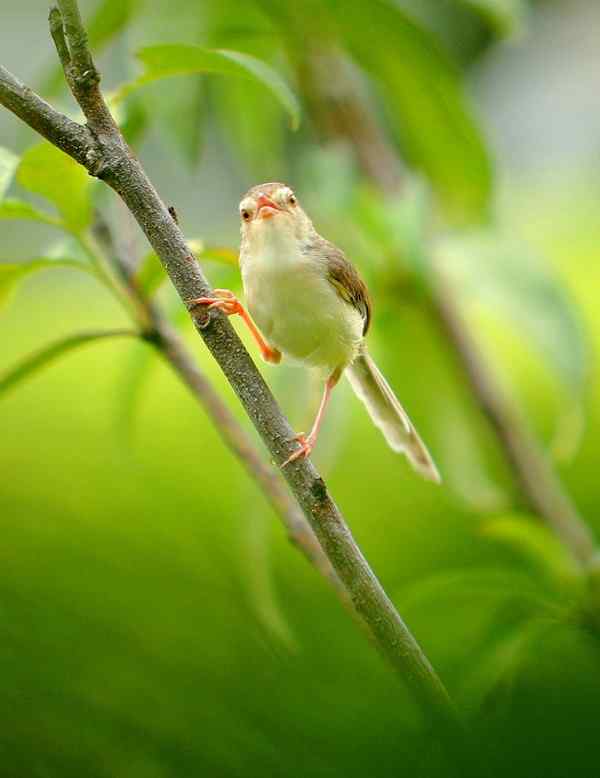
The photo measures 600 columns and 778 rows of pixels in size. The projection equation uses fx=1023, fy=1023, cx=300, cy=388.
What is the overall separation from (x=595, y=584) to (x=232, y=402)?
4.20ft

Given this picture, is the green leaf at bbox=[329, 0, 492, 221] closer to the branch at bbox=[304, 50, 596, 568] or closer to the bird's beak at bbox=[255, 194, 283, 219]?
the branch at bbox=[304, 50, 596, 568]

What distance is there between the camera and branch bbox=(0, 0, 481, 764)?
704 millimetres

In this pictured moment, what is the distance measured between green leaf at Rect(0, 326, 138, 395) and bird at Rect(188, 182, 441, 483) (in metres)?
0.32

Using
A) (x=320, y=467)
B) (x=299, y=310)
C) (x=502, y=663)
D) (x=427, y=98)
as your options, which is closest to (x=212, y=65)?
(x=299, y=310)

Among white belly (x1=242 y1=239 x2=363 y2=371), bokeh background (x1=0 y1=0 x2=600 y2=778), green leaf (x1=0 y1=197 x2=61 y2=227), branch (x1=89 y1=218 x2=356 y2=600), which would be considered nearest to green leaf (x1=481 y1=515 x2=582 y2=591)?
bokeh background (x1=0 y1=0 x2=600 y2=778)

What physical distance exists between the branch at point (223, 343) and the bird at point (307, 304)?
24.9 inches

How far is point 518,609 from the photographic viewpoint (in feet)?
3.75

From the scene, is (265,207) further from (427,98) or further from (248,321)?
(427,98)

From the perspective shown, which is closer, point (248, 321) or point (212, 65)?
point (212, 65)

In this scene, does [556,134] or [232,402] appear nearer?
[232,402]

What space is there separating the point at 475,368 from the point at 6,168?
1.19m

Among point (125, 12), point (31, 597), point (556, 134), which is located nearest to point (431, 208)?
point (125, 12)

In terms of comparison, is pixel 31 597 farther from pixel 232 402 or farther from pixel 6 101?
pixel 232 402

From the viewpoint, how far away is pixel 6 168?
1.00 m
